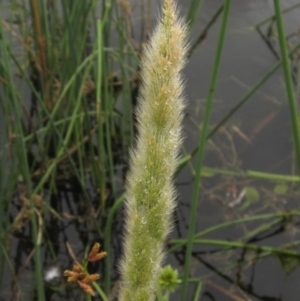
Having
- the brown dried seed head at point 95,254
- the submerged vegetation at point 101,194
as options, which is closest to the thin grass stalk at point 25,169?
the submerged vegetation at point 101,194

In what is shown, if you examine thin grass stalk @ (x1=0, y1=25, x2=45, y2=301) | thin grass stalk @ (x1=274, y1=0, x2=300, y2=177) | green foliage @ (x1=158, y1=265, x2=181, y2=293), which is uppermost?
thin grass stalk @ (x1=274, y1=0, x2=300, y2=177)

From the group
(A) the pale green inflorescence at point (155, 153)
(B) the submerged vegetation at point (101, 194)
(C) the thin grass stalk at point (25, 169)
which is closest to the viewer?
(A) the pale green inflorescence at point (155, 153)

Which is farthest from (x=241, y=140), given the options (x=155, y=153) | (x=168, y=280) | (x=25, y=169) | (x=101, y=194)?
(x=155, y=153)

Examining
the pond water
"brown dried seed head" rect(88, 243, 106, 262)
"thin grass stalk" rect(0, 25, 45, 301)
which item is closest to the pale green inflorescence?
"brown dried seed head" rect(88, 243, 106, 262)

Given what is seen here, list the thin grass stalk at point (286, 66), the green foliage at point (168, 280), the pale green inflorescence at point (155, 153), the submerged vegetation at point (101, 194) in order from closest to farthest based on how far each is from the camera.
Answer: the pale green inflorescence at point (155, 153) → the thin grass stalk at point (286, 66) → the green foliage at point (168, 280) → the submerged vegetation at point (101, 194)

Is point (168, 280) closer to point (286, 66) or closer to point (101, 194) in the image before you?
point (101, 194)

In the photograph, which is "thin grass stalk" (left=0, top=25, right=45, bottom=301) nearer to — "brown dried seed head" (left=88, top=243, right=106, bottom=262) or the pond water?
"brown dried seed head" (left=88, top=243, right=106, bottom=262)

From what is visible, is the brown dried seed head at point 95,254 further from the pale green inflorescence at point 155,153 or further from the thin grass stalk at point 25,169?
the thin grass stalk at point 25,169

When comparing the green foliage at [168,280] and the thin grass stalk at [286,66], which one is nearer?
the thin grass stalk at [286,66]
